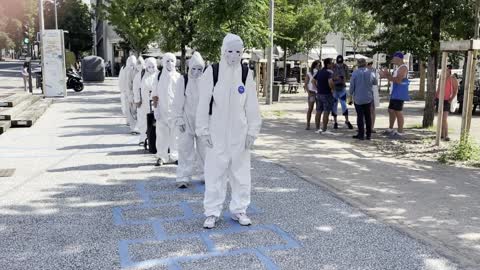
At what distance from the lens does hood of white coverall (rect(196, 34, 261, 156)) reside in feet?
17.4

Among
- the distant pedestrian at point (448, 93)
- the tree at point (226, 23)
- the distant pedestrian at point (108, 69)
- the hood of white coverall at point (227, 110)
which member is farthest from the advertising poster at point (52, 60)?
the distant pedestrian at point (108, 69)

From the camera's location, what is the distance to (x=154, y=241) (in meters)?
4.99

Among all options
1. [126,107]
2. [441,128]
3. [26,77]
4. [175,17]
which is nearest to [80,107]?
[175,17]

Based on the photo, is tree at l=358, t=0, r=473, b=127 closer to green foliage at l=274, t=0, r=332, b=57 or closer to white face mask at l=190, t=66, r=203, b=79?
white face mask at l=190, t=66, r=203, b=79

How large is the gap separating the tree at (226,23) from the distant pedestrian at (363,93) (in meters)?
4.22

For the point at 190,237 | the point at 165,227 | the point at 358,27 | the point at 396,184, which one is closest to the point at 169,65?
the point at 165,227

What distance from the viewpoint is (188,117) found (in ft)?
23.1

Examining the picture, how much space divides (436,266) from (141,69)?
7.79 m

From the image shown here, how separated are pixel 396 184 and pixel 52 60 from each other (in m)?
18.1

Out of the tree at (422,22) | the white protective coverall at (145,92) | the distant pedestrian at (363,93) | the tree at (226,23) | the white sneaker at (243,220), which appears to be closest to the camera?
the white sneaker at (243,220)

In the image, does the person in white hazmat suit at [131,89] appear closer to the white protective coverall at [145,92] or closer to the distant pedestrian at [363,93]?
the white protective coverall at [145,92]

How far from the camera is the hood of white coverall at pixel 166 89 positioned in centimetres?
814

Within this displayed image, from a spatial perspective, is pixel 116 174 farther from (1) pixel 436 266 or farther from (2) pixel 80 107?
(2) pixel 80 107

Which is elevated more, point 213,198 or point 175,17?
point 175,17
